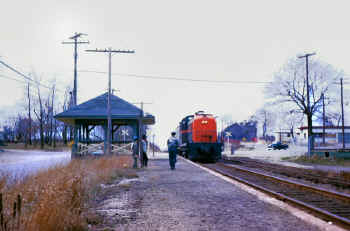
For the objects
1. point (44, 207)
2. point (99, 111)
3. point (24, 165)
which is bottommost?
point (24, 165)

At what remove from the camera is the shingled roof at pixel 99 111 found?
25.7 m

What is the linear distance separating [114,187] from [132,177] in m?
3.22

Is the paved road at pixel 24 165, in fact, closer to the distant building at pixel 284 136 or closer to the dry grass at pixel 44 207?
the dry grass at pixel 44 207

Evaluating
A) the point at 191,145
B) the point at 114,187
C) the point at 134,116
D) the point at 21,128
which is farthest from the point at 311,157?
the point at 21,128

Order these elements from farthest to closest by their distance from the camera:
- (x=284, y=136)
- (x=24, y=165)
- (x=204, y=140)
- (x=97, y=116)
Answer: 1. (x=284, y=136)
2. (x=97, y=116)
3. (x=204, y=140)
4. (x=24, y=165)

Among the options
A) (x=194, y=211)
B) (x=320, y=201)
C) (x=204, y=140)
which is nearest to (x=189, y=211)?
(x=194, y=211)

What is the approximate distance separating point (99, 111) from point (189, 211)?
20.7 m

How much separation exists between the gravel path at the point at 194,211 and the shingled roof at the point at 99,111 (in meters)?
15.7

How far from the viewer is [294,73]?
1890 inches

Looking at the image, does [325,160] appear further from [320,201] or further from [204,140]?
[320,201]

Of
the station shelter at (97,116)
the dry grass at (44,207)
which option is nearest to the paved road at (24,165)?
the dry grass at (44,207)

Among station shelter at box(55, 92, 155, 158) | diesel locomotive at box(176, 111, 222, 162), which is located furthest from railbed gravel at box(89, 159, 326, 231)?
station shelter at box(55, 92, 155, 158)

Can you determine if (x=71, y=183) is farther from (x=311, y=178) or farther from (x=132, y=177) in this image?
(x=311, y=178)

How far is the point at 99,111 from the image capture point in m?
27.0
